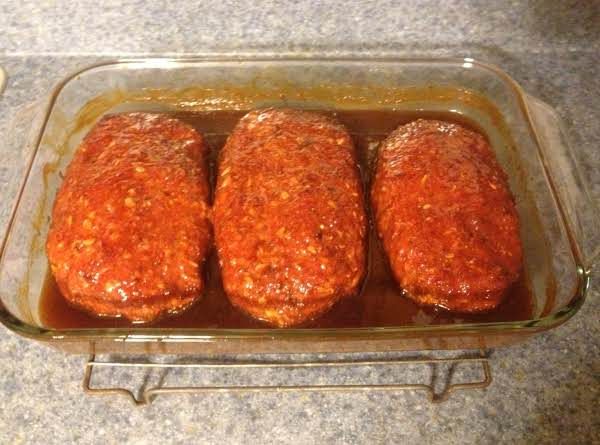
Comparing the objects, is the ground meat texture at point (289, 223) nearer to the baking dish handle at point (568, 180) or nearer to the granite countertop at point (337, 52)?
the granite countertop at point (337, 52)

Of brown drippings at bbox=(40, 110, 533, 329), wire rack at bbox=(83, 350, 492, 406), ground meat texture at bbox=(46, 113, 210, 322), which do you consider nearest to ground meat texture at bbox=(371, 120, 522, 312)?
brown drippings at bbox=(40, 110, 533, 329)

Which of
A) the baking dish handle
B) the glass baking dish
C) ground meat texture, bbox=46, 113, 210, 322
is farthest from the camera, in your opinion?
the baking dish handle

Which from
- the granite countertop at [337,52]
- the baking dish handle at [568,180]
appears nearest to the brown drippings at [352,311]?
the granite countertop at [337,52]

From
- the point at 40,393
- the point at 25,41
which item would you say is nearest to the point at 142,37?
the point at 25,41

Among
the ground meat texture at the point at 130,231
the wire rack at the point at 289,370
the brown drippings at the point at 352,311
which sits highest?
the ground meat texture at the point at 130,231

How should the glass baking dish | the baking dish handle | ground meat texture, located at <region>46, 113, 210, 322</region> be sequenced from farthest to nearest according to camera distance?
the baking dish handle → ground meat texture, located at <region>46, 113, 210, 322</region> → the glass baking dish

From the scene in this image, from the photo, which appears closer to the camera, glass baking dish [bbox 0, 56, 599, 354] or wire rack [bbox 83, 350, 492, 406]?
glass baking dish [bbox 0, 56, 599, 354]

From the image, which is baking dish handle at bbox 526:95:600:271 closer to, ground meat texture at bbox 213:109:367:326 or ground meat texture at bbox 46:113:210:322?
ground meat texture at bbox 213:109:367:326

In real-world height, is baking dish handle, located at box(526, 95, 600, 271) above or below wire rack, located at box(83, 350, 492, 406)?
above
